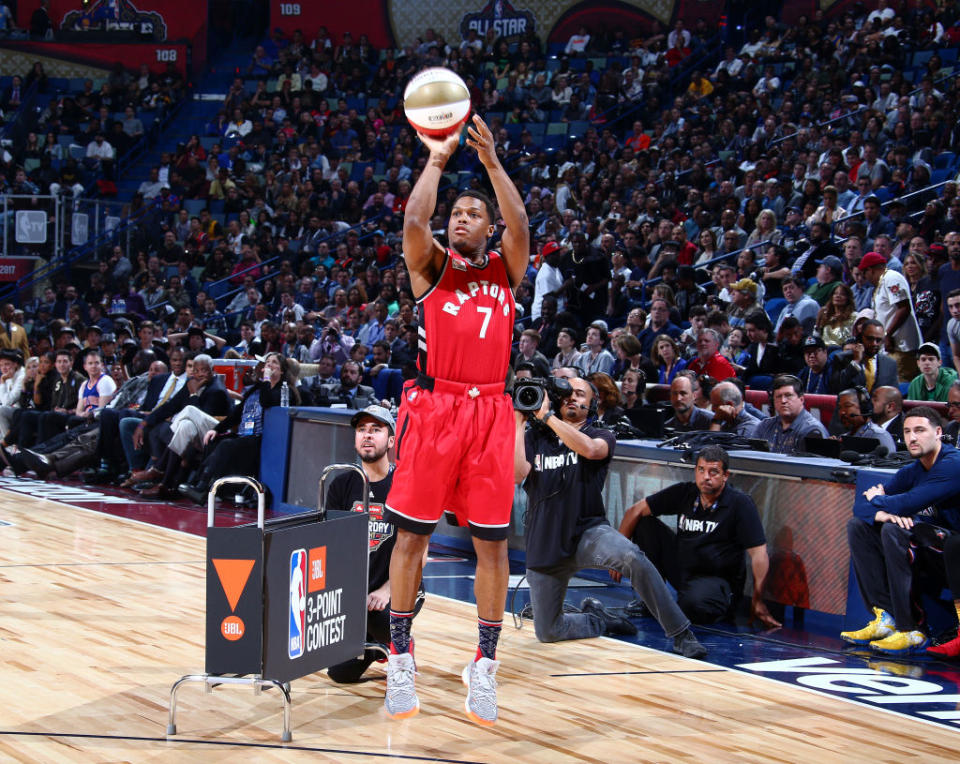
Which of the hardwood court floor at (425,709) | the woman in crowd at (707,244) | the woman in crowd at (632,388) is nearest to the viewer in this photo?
the hardwood court floor at (425,709)

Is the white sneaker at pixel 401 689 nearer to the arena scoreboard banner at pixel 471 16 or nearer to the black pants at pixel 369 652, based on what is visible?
the black pants at pixel 369 652

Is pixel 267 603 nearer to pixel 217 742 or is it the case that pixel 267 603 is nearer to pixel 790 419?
pixel 217 742

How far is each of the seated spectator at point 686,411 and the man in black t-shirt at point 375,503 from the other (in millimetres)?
3138

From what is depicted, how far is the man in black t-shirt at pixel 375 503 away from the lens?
16.3 ft

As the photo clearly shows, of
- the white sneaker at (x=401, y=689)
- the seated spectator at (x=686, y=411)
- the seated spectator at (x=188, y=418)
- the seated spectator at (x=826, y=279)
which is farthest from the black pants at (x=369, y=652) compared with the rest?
the seated spectator at (x=826, y=279)

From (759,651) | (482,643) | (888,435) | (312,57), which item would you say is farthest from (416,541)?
(312,57)

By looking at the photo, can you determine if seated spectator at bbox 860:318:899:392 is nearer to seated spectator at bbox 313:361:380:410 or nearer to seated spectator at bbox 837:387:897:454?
seated spectator at bbox 837:387:897:454

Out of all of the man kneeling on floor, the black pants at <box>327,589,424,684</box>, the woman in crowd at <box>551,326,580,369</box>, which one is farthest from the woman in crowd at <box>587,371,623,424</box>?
the woman in crowd at <box>551,326,580,369</box>

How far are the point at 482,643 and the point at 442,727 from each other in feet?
1.15

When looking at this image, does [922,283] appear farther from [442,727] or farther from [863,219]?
[442,727]

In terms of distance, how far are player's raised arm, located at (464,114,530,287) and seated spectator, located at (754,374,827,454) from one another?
3.12 m

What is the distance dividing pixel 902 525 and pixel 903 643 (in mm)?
576

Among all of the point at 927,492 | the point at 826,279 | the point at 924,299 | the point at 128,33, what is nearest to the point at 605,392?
the point at 927,492

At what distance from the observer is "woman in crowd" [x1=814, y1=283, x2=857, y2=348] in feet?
31.6
